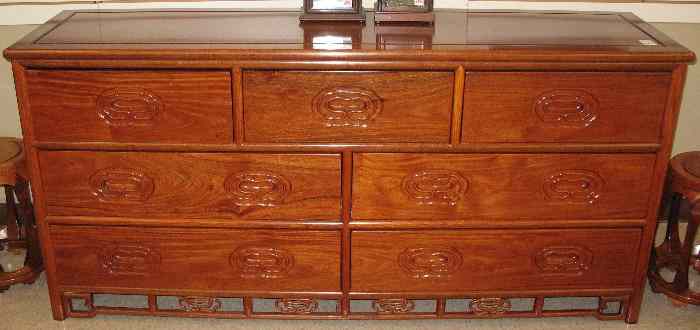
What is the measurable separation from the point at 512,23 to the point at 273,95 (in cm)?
73

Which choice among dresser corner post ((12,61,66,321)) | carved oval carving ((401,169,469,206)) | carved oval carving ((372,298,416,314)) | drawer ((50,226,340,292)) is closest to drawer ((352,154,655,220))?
carved oval carving ((401,169,469,206))

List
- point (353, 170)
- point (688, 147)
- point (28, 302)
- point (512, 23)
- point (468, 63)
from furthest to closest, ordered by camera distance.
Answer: point (688, 147), point (28, 302), point (512, 23), point (353, 170), point (468, 63)

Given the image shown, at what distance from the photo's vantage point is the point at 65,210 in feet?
7.27

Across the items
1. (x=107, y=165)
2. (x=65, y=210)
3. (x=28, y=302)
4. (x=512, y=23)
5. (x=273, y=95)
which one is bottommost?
(x=28, y=302)

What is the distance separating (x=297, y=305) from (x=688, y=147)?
1.51 metres

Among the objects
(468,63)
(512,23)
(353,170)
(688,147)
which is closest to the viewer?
(468,63)

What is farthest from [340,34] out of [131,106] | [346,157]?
[131,106]

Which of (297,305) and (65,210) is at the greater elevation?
(65,210)

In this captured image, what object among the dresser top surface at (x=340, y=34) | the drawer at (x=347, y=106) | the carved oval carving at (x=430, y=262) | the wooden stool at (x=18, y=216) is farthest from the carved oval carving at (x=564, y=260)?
the wooden stool at (x=18, y=216)

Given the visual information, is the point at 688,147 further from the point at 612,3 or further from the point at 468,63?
the point at 468,63

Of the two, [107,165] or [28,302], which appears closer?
[107,165]

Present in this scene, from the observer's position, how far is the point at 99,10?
2.42 m

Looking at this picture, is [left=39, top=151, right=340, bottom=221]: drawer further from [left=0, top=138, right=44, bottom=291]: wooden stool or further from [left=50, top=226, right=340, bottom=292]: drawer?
[left=0, top=138, right=44, bottom=291]: wooden stool

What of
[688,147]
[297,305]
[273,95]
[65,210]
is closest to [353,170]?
[273,95]
